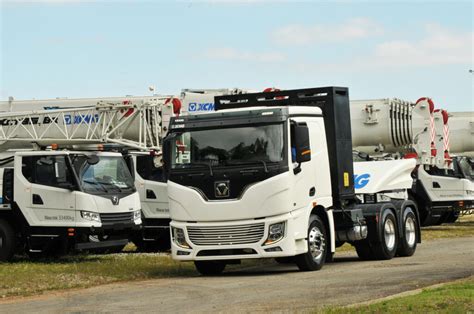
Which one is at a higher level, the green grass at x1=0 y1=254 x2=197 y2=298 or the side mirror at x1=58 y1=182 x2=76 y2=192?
the side mirror at x1=58 y1=182 x2=76 y2=192

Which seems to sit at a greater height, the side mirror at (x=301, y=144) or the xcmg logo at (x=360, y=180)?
the side mirror at (x=301, y=144)

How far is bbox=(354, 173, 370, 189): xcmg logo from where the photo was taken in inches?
864

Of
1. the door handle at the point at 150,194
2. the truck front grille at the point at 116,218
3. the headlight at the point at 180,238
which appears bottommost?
the headlight at the point at 180,238

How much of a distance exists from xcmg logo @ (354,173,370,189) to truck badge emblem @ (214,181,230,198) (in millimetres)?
5465

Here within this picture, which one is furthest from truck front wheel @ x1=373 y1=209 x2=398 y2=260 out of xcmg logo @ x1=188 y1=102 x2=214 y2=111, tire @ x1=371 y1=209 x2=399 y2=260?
xcmg logo @ x1=188 y1=102 x2=214 y2=111

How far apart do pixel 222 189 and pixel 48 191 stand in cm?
545

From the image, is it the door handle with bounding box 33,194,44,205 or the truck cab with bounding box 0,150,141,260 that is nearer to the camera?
the truck cab with bounding box 0,150,141,260

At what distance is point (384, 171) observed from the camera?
74.2 feet

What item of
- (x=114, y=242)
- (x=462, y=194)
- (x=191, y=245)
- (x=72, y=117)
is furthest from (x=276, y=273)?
(x=462, y=194)

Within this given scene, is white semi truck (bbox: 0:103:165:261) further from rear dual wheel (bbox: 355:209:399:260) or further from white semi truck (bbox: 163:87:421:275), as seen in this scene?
rear dual wheel (bbox: 355:209:399:260)

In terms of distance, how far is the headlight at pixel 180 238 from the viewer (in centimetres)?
1759

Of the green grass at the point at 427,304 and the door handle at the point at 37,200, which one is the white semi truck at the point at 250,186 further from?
the door handle at the point at 37,200

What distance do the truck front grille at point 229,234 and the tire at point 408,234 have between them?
5520 millimetres

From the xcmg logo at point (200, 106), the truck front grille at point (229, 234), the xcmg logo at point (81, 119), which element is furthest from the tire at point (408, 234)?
the xcmg logo at point (81, 119)
